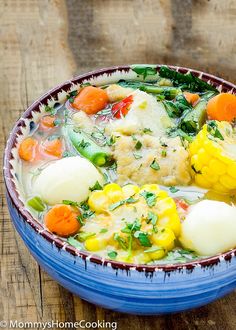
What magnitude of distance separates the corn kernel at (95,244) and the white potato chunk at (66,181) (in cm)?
16

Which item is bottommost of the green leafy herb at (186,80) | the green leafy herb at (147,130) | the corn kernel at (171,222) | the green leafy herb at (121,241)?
the green leafy herb at (121,241)

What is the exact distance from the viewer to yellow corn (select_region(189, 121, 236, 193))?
172 centimetres

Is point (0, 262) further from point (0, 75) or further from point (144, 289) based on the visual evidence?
point (0, 75)

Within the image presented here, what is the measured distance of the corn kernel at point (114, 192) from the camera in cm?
168

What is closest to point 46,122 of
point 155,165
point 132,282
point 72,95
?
point 72,95

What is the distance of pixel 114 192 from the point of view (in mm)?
1690

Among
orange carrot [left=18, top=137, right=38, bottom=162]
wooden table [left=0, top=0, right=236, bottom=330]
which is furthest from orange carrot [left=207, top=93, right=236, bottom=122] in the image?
wooden table [left=0, top=0, right=236, bottom=330]

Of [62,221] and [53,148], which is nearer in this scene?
[62,221]

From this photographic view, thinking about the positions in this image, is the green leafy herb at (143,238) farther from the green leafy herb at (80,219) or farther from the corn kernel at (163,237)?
the green leafy herb at (80,219)

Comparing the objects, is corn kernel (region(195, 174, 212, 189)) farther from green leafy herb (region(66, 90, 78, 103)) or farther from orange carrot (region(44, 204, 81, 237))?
green leafy herb (region(66, 90, 78, 103))

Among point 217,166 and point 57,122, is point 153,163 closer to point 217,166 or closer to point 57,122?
point 217,166

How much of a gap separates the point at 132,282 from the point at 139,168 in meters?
0.34

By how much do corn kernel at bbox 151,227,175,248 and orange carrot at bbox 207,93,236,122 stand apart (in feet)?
1.66

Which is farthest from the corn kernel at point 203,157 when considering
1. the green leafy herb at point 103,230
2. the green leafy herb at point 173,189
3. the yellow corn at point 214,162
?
the green leafy herb at point 103,230
